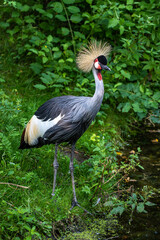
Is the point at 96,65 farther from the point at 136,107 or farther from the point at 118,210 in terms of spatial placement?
→ the point at 136,107

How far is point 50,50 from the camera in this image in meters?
5.44

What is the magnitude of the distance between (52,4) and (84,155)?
7.62 ft

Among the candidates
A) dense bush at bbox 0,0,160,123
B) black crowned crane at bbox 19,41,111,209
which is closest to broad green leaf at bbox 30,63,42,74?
dense bush at bbox 0,0,160,123

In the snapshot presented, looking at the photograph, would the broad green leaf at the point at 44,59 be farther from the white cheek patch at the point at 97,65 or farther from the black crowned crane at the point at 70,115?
the white cheek patch at the point at 97,65

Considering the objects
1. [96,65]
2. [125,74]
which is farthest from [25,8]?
[96,65]

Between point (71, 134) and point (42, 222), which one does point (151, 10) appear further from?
point (42, 222)

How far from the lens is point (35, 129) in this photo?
149 inches

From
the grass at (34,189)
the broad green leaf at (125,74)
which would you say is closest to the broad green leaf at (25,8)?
the grass at (34,189)

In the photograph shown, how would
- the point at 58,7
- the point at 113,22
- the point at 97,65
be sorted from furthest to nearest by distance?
A: the point at 58,7, the point at 113,22, the point at 97,65

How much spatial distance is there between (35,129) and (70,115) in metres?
0.49

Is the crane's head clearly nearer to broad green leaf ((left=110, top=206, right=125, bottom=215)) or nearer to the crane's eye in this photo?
the crane's eye

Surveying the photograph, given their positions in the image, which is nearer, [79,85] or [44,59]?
[79,85]

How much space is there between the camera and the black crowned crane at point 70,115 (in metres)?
3.49

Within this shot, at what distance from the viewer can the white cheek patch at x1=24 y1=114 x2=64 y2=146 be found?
3668mm
